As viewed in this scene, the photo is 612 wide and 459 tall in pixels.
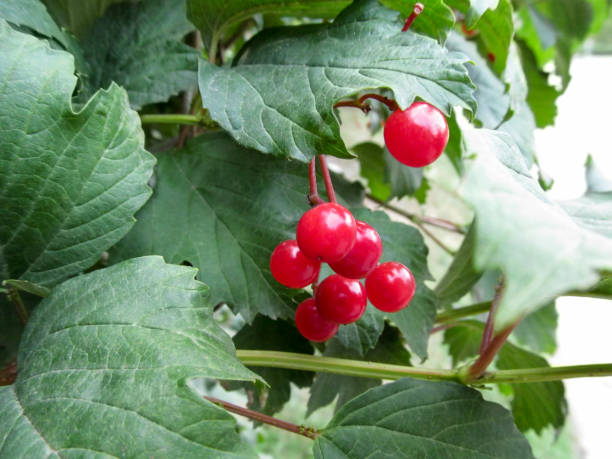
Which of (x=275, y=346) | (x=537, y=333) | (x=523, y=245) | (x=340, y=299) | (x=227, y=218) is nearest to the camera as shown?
(x=523, y=245)

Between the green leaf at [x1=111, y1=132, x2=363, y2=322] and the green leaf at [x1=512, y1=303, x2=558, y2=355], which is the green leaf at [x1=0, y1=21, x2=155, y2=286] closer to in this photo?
the green leaf at [x1=111, y1=132, x2=363, y2=322]

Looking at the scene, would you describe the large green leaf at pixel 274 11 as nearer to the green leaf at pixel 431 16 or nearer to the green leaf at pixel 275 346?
the green leaf at pixel 431 16

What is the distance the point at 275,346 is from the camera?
26.6 inches

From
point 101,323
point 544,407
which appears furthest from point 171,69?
point 544,407

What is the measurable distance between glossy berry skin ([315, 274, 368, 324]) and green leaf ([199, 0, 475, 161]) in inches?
5.0

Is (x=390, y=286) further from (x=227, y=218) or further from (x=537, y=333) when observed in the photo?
(x=537, y=333)

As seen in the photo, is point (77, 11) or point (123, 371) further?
point (77, 11)

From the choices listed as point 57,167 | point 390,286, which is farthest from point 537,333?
point 57,167

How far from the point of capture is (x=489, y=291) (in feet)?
3.50

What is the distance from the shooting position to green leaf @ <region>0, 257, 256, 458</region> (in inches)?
13.6

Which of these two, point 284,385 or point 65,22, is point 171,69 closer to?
point 65,22

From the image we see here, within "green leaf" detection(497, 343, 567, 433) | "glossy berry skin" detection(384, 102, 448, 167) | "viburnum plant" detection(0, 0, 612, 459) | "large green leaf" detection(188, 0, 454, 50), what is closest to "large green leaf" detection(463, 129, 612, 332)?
"viburnum plant" detection(0, 0, 612, 459)

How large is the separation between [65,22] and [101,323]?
494 mm

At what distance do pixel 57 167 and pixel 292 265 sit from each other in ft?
0.74
